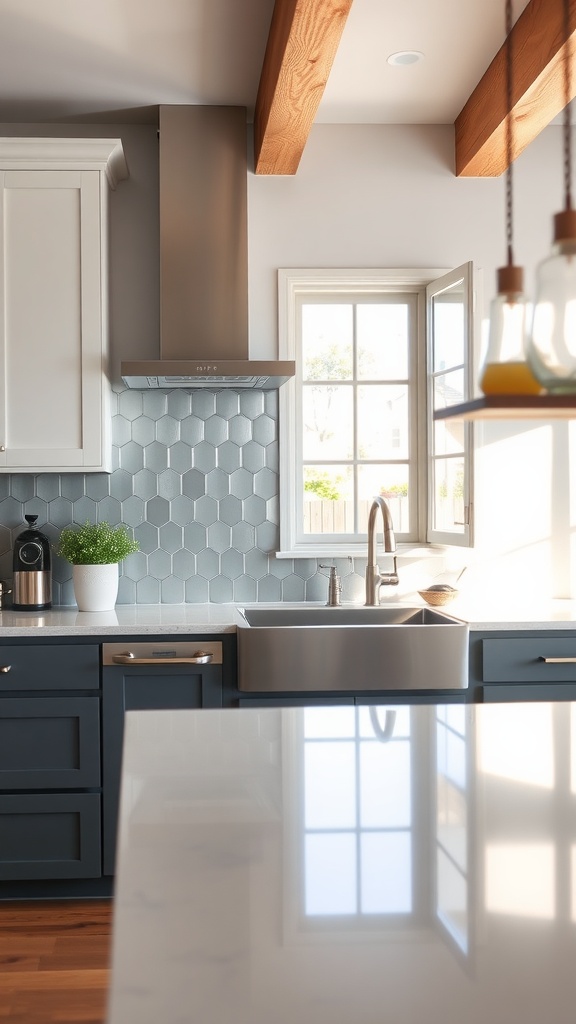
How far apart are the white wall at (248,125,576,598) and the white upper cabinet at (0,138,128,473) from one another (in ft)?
2.19

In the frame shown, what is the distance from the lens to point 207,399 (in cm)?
345

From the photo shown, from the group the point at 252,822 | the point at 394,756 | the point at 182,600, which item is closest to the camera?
the point at 252,822

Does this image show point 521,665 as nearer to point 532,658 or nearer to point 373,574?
point 532,658

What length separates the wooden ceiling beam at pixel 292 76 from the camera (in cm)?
228

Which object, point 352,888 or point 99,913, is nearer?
point 352,888

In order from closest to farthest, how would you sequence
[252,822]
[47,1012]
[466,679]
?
[252,822] < [47,1012] < [466,679]

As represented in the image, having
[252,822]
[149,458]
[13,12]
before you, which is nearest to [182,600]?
[149,458]

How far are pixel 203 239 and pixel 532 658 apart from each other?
1883mm

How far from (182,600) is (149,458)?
0.56 m

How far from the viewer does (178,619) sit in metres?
2.97

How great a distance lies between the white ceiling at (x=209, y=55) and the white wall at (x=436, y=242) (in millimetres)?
127

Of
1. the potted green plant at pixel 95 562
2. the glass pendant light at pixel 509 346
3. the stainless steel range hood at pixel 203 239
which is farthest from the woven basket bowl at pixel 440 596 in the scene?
the glass pendant light at pixel 509 346

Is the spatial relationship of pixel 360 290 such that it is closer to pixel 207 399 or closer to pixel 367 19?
pixel 207 399

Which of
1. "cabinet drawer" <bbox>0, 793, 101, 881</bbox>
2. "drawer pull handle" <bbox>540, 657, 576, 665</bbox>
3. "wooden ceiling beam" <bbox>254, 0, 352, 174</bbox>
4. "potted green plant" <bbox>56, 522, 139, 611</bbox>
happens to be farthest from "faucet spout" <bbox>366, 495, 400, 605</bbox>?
"wooden ceiling beam" <bbox>254, 0, 352, 174</bbox>
